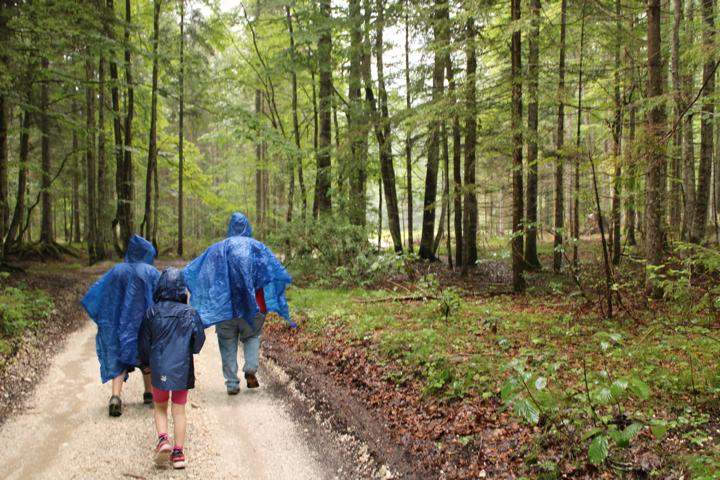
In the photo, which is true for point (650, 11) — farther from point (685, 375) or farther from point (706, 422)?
point (706, 422)

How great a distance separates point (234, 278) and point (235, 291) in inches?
6.6

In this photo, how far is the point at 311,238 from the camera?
1380cm

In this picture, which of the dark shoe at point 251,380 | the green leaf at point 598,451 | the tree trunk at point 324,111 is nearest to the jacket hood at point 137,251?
the dark shoe at point 251,380

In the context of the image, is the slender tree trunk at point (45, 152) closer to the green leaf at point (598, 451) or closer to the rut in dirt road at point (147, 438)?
the rut in dirt road at point (147, 438)

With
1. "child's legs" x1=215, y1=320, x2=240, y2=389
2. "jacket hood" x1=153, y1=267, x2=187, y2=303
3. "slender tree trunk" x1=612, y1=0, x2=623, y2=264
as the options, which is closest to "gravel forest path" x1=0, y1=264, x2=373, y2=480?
"child's legs" x1=215, y1=320, x2=240, y2=389

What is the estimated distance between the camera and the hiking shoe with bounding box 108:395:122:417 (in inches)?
202

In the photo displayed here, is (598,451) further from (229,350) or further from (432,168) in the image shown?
(432,168)

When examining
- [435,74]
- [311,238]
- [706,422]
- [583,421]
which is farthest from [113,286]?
[435,74]

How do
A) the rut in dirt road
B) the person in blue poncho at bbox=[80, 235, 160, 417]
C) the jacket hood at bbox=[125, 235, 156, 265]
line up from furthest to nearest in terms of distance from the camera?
the jacket hood at bbox=[125, 235, 156, 265], the person in blue poncho at bbox=[80, 235, 160, 417], the rut in dirt road

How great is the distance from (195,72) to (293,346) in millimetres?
17586

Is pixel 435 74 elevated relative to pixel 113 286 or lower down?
elevated

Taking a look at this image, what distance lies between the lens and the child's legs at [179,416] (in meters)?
4.13

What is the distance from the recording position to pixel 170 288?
4.42 meters

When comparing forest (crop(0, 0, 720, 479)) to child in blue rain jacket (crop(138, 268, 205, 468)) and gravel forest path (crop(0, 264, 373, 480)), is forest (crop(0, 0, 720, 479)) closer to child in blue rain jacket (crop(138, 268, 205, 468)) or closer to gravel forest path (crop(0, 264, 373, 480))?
gravel forest path (crop(0, 264, 373, 480))
